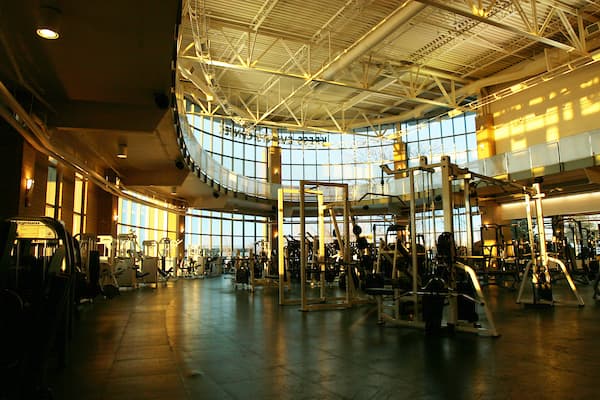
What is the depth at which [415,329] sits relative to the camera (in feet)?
18.8

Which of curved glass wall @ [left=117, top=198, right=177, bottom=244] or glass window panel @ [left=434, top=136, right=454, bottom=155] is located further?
glass window panel @ [left=434, top=136, right=454, bottom=155]

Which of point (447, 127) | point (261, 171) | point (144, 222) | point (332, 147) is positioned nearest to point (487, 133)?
point (447, 127)

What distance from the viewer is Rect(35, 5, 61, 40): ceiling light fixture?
4.59 metres

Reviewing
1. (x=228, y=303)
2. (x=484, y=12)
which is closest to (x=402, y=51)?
(x=484, y=12)

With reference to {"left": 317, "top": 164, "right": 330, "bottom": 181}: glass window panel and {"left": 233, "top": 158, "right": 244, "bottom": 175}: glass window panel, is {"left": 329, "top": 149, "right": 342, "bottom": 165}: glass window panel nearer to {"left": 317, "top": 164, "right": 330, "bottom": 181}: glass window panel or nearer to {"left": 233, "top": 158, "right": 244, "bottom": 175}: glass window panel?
{"left": 317, "top": 164, "right": 330, "bottom": 181}: glass window panel

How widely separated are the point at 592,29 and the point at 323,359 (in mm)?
16032

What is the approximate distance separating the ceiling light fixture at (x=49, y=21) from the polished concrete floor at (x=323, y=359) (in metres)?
3.31

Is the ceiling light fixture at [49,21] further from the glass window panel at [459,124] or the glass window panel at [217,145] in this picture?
the glass window panel at [459,124]

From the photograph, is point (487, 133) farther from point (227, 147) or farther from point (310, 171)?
point (227, 147)

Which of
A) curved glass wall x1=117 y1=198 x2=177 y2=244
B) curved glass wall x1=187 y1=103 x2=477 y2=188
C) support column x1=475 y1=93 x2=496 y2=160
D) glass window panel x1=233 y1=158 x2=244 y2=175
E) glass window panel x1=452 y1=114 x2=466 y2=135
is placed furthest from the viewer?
glass window panel x1=233 y1=158 x2=244 y2=175

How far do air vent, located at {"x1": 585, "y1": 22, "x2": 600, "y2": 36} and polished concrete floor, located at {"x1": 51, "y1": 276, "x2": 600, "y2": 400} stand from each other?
11725 mm

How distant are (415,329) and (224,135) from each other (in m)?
20.9

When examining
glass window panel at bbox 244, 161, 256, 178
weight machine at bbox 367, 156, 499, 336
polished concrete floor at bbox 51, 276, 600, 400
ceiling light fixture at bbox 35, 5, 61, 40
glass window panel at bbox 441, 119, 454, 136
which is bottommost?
polished concrete floor at bbox 51, 276, 600, 400

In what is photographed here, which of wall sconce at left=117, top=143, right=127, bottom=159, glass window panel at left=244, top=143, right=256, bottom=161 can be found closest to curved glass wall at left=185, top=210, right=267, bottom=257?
glass window panel at left=244, top=143, right=256, bottom=161
